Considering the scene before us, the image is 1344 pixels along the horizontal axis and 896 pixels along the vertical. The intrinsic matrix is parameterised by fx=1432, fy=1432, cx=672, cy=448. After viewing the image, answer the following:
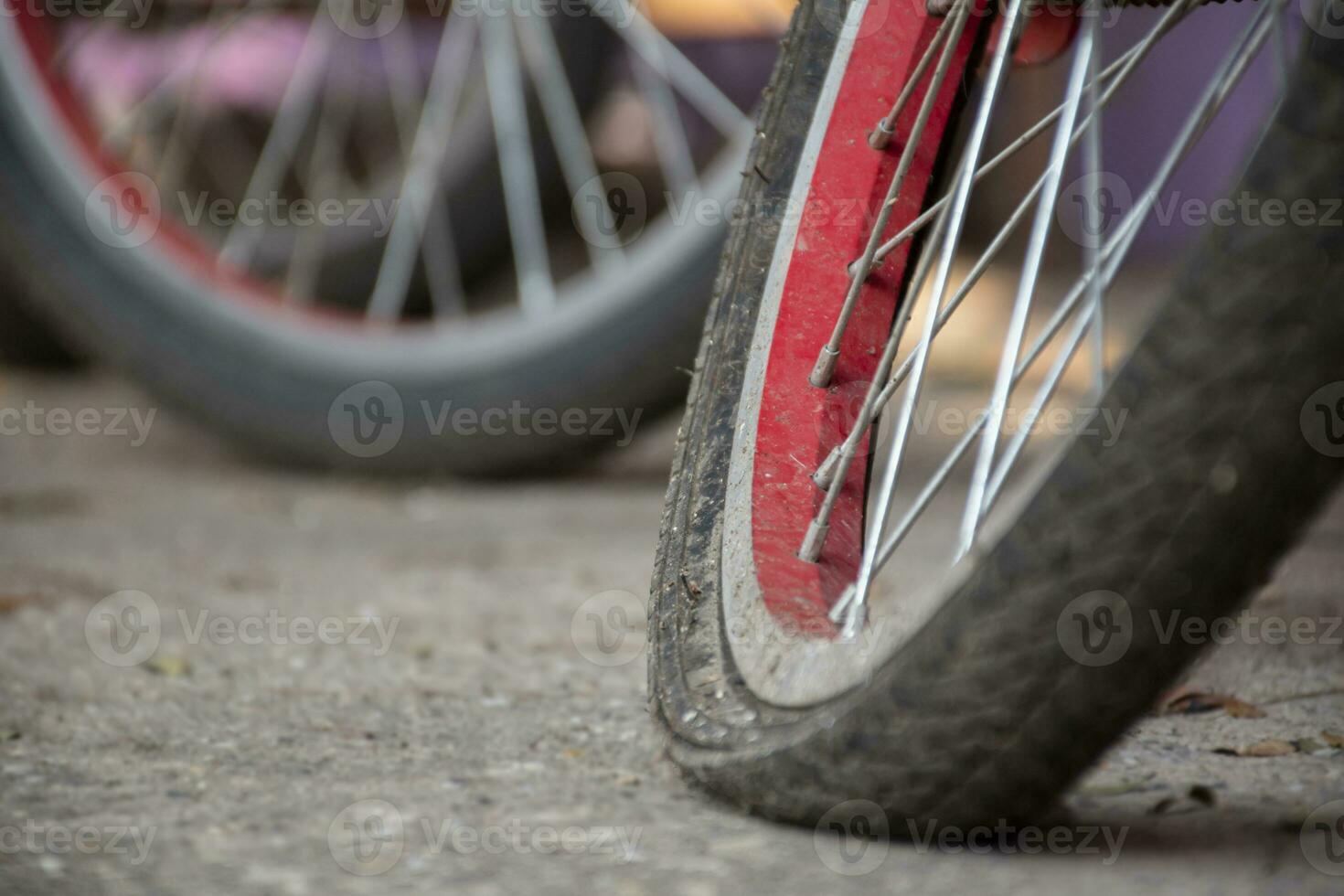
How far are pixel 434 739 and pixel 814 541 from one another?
33 centimetres

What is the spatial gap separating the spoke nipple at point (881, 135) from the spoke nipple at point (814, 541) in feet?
0.84

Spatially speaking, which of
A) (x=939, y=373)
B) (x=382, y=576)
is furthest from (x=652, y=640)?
(x=939, y=373)

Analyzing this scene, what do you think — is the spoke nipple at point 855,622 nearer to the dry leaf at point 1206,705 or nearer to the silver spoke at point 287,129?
the dry leaf at point 1206,705

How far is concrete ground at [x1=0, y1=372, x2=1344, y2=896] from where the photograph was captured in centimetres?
79

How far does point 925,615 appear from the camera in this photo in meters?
0.76

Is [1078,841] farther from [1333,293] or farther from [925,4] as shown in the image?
→ [925,4]

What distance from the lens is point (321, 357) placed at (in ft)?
6.31

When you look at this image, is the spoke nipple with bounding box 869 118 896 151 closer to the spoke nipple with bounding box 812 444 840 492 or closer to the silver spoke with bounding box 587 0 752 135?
the spoke nipple with bounding box 812 444 840 492

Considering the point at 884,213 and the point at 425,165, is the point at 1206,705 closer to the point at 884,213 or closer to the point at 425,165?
A: the point at 884,213

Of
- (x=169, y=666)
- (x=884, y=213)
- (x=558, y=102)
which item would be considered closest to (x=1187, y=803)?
(x=884, y=213)

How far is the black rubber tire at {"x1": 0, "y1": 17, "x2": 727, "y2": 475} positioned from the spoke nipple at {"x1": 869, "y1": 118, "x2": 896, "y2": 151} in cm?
79

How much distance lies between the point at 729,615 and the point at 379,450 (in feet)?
3.68

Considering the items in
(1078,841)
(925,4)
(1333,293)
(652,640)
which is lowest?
(1078,841)

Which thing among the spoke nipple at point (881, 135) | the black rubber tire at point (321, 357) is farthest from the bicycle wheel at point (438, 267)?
the spoke nipple at point (881, 135)
